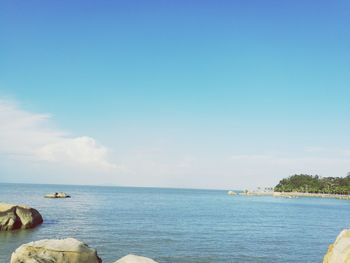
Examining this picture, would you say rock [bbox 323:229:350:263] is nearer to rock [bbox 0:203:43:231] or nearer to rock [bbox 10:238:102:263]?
rock [bbox 10:238:102:263]

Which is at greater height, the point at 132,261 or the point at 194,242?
the point at 132,261

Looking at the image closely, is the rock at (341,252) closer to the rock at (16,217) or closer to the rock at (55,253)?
the rock at (55,253)

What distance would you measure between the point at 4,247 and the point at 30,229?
12.1m

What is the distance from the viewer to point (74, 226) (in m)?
51.5

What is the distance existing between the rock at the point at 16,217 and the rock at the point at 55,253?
2273cm

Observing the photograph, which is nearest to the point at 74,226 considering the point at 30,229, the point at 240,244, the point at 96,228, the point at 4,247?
the point at 96,228

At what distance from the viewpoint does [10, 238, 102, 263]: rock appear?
2185 cm

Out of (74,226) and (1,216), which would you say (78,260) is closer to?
(1,216)

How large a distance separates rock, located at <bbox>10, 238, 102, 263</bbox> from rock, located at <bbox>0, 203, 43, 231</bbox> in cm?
2273

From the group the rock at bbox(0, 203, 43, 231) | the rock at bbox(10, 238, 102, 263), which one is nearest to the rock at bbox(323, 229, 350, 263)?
the rock at bbox(10, 238, 102, 263)

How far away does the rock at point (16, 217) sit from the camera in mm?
43188

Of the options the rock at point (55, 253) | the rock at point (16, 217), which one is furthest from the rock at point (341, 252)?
the rock at point (16, 217)

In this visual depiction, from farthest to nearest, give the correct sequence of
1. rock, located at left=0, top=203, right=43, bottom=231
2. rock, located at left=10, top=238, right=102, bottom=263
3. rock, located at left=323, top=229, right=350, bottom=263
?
rock, located at left=0, top=203, right=43, bottom=231, rock, located at left=10, top=238, right=102, bottom=263, rock, located at left=323, top=229, right=350, bottom=263

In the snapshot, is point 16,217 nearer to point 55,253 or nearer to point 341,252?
point 55,253
